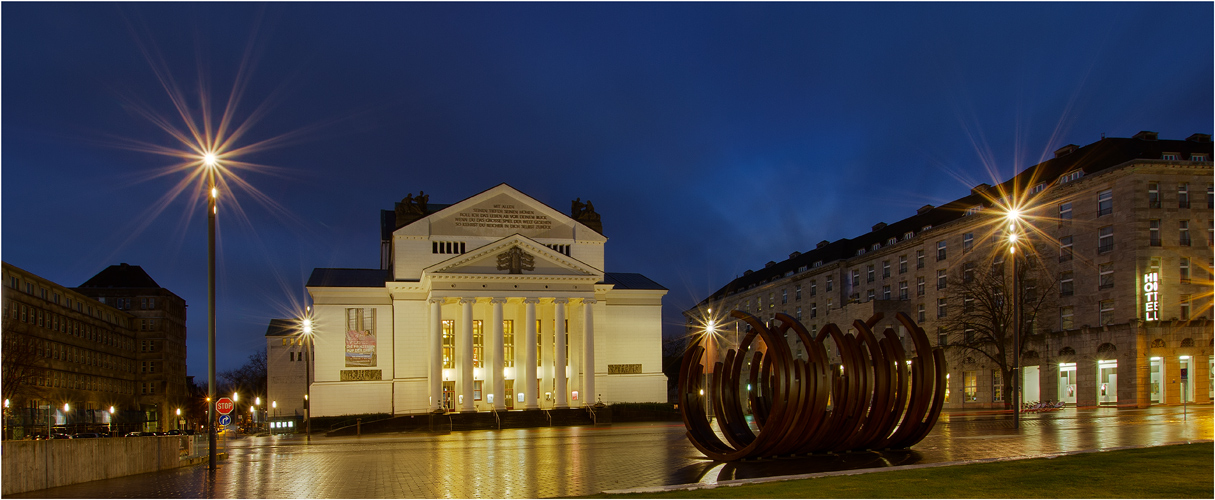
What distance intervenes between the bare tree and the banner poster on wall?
146ft

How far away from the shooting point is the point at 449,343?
70.8 m

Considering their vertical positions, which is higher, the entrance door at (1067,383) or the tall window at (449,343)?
the tall window at (449,343)

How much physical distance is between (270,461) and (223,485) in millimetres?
9238

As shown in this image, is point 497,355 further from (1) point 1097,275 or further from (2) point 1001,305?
(1) point 1097,275

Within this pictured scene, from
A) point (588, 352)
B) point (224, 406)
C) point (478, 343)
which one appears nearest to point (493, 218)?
point (478, 343)

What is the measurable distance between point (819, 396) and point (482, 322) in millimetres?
51766

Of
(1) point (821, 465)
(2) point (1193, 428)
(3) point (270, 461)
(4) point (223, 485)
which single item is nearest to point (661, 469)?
(1) point (821, 465)

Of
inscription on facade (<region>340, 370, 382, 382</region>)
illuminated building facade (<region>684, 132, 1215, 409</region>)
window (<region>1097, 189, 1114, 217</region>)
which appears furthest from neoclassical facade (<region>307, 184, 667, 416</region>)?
window (<region>1097, 189, 1114, 217</region>)

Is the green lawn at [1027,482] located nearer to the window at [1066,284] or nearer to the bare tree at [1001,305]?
the bare tree at [1001,305]

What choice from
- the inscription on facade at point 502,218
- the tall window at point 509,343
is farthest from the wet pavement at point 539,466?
the inscription on facade at point 502,218

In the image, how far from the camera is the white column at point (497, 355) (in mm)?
66500

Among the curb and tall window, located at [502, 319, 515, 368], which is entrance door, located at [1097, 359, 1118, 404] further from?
the curb

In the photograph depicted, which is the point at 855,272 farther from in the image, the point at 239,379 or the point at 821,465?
the point at 239,379

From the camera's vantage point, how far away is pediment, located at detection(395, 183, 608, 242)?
71.1 meters
